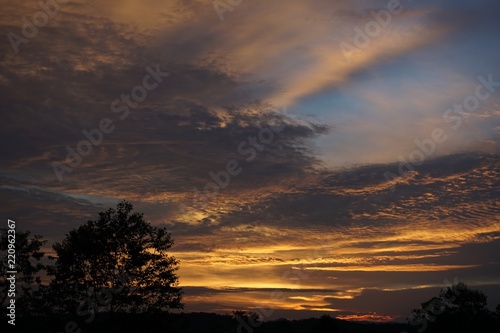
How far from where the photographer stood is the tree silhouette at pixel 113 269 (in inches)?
1732

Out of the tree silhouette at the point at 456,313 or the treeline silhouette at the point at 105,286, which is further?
the tree silhouette at the point at 456,313

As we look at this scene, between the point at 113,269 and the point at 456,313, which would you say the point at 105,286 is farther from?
the point at 456,313

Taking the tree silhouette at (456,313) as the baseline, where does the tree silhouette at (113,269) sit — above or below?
above

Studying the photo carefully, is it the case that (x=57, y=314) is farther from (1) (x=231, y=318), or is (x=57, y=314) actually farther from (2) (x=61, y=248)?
(1) (x=231, y=318)

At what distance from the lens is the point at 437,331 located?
66.5 m

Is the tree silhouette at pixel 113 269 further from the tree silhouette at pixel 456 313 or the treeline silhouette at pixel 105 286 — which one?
the tree silhouette at pixel 456 313

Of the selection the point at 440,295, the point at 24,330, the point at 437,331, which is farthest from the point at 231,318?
the point at 24,330


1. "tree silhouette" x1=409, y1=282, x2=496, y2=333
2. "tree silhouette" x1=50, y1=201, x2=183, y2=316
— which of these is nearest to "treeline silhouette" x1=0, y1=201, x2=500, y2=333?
"tree silhouette" x1=50, y1=201, x2=183, y2=316

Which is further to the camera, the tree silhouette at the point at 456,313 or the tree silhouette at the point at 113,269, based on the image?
the tree silhouette at the point at 456,313

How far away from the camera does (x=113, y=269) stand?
4522 cm

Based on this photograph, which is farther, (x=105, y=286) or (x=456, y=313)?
(x=456, y=313)

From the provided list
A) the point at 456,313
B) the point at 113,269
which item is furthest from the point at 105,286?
the point at 456,313

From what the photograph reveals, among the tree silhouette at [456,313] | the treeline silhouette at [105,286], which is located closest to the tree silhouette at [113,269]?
the treeline silhouette at [105,286]

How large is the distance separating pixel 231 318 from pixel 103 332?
87.9 m
